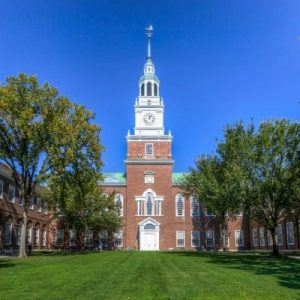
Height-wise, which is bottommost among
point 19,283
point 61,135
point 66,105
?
point 19,283

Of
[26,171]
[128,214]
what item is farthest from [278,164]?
[128,214]

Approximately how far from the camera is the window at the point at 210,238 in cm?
6256

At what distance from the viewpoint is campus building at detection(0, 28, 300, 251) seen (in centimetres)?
6053

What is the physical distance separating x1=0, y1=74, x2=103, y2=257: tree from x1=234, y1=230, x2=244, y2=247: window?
3675 cm

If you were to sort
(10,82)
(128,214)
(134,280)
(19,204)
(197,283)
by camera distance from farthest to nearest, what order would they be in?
(128,214), (19,204), (10,82), (134,280), (197,283)

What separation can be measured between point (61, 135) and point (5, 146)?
4001 millimetres

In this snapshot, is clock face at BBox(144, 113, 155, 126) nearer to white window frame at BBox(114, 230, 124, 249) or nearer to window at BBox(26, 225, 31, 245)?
white window frame at BBox(114, 230, 124, 249)

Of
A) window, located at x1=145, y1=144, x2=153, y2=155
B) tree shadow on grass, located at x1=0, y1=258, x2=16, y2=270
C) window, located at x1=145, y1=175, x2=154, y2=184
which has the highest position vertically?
window, located at x1=145, y1=144, x2=153, y2=155

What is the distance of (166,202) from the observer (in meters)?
61.7

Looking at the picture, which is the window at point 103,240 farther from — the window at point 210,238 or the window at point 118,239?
the window at point 210,238

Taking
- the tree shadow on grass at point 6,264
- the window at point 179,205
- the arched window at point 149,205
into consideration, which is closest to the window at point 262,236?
the window at point 179,205

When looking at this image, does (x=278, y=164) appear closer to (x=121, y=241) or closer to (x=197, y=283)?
(x=197, y=283)

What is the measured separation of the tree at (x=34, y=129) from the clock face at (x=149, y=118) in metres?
30.6

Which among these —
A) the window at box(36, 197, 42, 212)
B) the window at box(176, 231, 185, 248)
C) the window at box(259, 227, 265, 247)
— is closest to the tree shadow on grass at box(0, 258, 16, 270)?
the window at box(36, 197, 42, 212)
